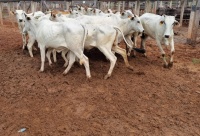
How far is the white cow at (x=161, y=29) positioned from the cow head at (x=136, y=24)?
1.77 ft

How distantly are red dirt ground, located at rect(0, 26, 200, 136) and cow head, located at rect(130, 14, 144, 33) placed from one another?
1.05m

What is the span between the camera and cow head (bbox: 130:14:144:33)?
23.0 feet

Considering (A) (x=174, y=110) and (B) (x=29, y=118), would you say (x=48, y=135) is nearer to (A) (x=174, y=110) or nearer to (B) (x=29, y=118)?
(B) (x=29, y=118)

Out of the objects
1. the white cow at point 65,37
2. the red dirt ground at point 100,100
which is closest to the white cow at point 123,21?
the red dirt ground at point 100,100

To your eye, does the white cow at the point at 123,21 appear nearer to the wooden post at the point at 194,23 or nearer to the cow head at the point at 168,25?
the cow head at the point at 168,25

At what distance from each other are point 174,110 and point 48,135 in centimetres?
239

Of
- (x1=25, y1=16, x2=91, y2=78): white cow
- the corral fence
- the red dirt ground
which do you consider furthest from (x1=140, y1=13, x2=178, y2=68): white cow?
the corral fence

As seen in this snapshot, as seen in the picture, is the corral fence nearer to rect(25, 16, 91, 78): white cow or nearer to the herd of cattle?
the herd of cattle

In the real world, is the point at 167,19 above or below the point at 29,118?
above

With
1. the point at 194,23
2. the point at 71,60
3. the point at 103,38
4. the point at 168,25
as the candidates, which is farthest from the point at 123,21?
the point at 194,23

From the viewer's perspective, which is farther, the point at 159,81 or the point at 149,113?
the point at 159,81

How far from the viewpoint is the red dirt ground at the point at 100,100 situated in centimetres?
388

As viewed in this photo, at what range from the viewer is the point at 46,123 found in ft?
13.1

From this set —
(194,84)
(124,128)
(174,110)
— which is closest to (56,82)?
(124,128)
